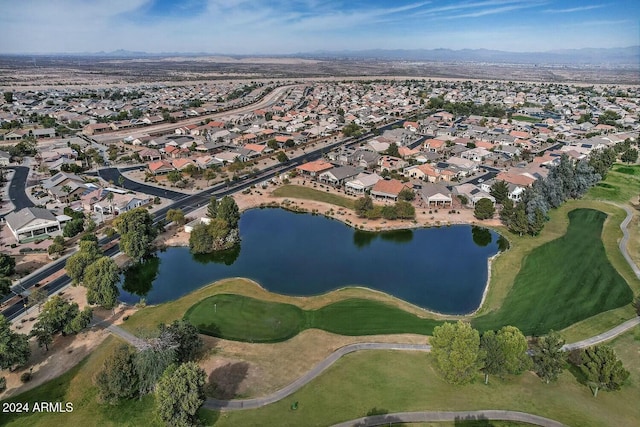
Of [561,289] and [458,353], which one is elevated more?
[458,353]

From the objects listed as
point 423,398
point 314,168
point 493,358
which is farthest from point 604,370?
point 314,168

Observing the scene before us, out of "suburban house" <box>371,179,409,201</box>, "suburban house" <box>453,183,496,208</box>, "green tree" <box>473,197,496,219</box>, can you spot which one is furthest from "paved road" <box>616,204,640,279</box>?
"suburban house" <box>371,179,409,201</box>

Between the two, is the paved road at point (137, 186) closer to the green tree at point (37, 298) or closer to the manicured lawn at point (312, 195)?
the manicured lawn at point (312, 195)

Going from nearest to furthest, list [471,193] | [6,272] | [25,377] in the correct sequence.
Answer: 1. [25,377]
2. [6,272]
3. [471,193]

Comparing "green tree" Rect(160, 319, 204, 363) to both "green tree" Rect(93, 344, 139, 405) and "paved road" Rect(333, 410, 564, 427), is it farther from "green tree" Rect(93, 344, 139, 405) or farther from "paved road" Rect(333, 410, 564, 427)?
"paved road" Rect(333, 410, 564, 427)

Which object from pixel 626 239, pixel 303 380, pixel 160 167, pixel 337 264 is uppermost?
pixel 160 167

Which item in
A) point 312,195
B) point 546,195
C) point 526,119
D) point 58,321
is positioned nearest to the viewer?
point 58,321

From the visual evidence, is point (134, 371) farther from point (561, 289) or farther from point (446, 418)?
point (561, 289)

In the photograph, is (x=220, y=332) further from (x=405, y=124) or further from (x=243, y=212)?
(x=405, y=124)
